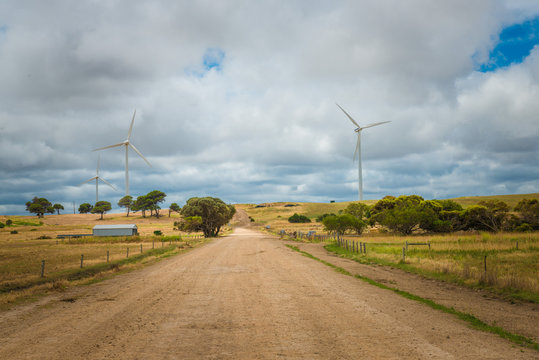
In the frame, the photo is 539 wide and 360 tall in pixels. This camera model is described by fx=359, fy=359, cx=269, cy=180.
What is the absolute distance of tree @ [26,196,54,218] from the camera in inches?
6294

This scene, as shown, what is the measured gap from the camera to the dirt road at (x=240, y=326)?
7.94 meters

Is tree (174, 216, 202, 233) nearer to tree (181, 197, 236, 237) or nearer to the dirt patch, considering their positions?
tree (181, 197, 236, 237)

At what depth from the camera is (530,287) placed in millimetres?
14945

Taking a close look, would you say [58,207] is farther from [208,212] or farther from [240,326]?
[240,326]

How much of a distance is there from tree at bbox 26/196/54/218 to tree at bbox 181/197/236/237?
371 feet

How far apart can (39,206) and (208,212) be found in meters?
118

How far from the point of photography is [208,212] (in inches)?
3312

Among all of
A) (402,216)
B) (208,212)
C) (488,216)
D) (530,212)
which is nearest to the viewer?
(530,212)

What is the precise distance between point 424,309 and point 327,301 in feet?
10.9

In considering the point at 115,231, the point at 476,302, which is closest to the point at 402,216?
the point at 476,302

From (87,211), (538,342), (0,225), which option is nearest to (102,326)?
(538,342)

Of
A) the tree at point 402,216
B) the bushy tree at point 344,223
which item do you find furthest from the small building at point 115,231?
the tree at point 402,216

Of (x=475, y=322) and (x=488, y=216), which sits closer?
(x=475, y=322)

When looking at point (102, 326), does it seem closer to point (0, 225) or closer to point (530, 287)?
point (530, 287)
